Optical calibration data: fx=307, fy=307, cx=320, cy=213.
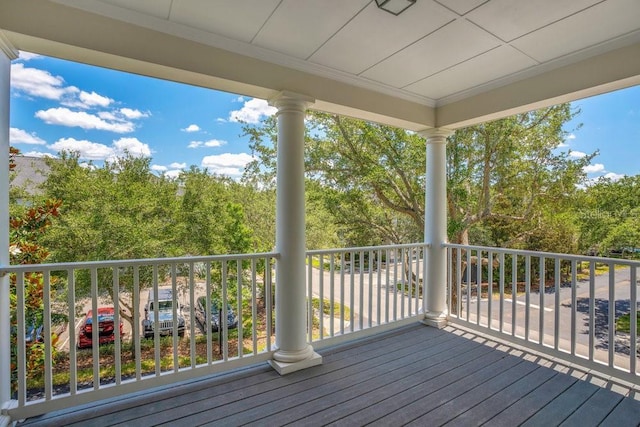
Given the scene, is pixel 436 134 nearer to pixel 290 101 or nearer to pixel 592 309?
pixel 290 101

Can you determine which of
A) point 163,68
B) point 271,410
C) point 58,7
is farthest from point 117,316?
point 58,7

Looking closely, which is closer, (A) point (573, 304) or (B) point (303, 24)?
(B) point (303, 24)

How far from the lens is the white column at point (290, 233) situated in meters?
2.53

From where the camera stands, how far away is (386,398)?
2094 millimetres

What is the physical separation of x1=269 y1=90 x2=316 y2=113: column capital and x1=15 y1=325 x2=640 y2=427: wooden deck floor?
2.15 meters

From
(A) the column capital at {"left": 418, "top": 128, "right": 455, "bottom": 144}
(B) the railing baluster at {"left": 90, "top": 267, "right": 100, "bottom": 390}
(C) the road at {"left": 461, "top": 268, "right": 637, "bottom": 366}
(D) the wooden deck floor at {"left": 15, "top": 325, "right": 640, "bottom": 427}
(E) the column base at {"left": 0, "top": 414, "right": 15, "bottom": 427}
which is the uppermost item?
(A) the column capital at {"left": 418, "top": 128, "right": 455, "bottom": 144}

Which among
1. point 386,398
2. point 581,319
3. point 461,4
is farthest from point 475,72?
point 581,319

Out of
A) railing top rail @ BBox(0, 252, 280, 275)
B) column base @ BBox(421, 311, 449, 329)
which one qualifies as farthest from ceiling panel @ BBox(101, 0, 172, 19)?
column base @ BBox(421, 311, 449, 329)

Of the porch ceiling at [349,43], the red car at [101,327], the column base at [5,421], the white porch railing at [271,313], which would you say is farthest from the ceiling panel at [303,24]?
the red car at [101,327]

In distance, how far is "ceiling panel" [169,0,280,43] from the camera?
71.2 inches

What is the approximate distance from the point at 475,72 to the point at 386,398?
275cm

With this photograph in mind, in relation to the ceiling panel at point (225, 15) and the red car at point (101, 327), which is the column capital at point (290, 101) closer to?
the ceiling panel at point (225, 15)

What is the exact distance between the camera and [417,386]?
7.39 feet

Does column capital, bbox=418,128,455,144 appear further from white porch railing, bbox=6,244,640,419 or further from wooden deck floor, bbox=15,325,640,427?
wooden deck floor, bbox=15,325,640,427
